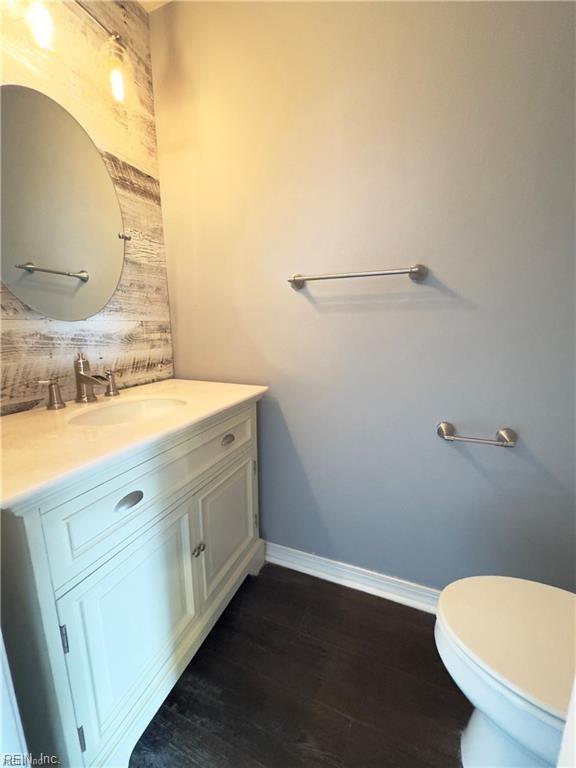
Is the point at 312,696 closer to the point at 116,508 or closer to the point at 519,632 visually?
the point at 519,632

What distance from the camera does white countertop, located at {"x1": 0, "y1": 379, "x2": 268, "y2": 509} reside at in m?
0.59

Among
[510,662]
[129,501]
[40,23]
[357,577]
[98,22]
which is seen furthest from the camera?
[357,577]

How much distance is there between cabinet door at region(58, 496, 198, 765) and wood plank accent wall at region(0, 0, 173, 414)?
62 cm

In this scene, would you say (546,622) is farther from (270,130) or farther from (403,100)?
(270,130)

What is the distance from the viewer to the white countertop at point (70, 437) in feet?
1.94

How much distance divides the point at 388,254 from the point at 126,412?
111 centimetres

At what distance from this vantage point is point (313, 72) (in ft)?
3.78

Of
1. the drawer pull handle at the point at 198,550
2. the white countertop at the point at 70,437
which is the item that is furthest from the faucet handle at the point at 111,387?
the drawer pull handle at the point at 198,550

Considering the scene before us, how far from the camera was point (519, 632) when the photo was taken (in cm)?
75

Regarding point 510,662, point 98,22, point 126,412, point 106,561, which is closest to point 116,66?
point 98,22

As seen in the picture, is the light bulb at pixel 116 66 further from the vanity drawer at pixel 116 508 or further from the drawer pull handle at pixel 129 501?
the drawer pull handle at pixel 129 501

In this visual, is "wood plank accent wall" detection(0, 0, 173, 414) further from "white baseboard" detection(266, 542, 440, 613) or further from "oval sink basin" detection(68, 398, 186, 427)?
"white baseboard" detection(266, 542, 440, 613)

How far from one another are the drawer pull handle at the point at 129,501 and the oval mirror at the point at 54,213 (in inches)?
27.7

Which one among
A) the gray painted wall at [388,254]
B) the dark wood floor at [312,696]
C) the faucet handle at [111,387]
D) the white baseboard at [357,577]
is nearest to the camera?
the dark wood floor at [312,696]
